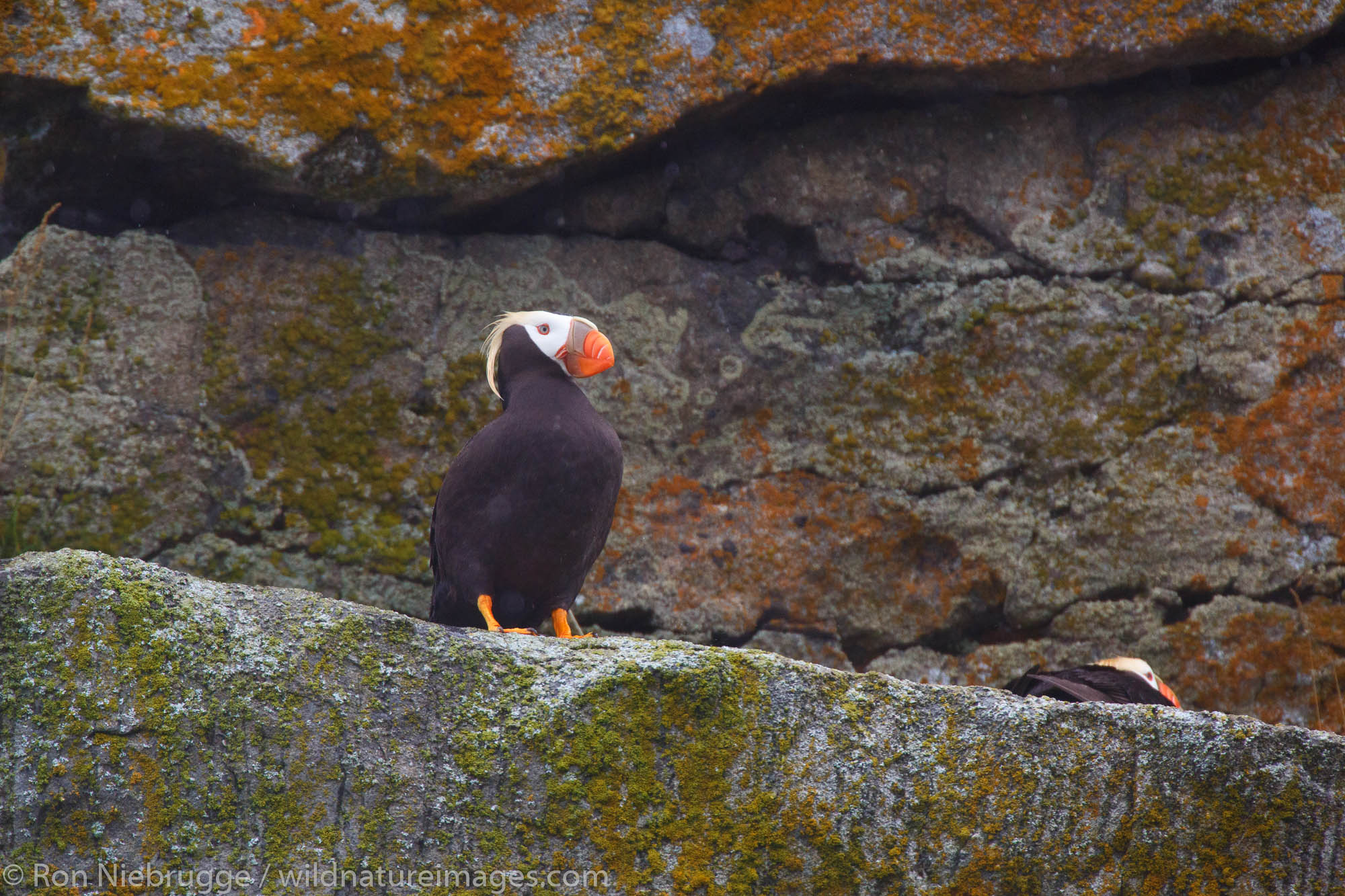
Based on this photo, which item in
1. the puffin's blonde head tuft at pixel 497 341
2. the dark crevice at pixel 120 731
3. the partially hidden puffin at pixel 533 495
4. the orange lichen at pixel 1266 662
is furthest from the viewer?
the orange lichen at pixel 1266 662

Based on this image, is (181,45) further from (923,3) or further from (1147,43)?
(1147,43)

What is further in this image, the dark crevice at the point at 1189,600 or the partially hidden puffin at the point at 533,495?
the dark crevice at the point at 1189,600

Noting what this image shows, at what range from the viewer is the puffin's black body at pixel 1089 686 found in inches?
113

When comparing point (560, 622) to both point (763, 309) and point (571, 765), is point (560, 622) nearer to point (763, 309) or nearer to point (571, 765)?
point (571, 765)

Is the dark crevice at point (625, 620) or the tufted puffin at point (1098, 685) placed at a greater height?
the tufted puffin at point (1098, 685)

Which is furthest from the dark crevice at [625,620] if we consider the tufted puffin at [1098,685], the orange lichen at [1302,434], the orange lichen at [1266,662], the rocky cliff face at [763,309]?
the orange lichen at [1302,434]

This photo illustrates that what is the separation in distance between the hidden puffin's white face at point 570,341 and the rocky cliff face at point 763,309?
0.68 metres

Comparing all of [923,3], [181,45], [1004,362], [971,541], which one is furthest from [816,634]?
[181,45]

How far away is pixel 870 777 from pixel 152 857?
1.21m

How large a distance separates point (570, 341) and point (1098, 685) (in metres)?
1.67

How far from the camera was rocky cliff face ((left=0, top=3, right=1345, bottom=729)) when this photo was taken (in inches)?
135

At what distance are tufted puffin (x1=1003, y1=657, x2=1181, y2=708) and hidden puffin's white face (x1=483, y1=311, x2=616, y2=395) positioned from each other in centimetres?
136

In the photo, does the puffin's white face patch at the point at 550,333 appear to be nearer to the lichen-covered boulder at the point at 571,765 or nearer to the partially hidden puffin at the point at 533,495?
the partially hidden puffin at the point at 533,495

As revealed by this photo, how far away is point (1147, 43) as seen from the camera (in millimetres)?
3635
